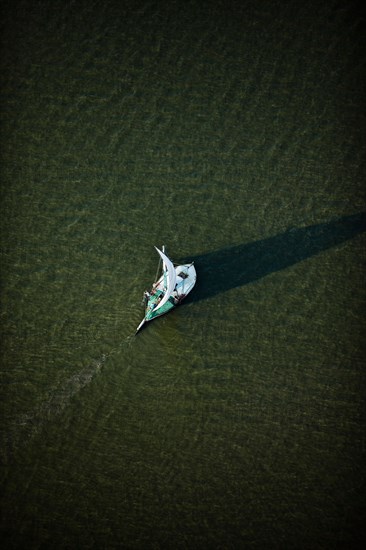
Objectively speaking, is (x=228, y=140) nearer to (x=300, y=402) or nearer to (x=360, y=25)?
(x=360, y=25)

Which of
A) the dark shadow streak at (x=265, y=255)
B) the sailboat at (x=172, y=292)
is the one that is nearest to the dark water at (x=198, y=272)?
the dark shadow streak at (x=265, y=255)

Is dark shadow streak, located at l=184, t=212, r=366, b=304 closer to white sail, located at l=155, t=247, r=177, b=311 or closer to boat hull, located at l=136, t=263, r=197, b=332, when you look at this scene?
boat hull, located at l=136, t=263, r=197, b=332

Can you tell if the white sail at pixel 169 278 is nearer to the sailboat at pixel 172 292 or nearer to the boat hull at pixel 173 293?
the sailboat at pixel 172 292

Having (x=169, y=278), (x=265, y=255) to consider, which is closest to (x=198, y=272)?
(x=169, y=278)

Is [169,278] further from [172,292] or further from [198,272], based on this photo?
[198,272]

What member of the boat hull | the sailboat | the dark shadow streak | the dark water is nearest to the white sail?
the sailboat

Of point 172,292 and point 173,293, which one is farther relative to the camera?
point 173,293

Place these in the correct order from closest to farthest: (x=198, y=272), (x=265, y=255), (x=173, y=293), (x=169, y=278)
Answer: (x=169, y=278), (x=173, y=293), (x=198, y=272), (x=265, y=255)
